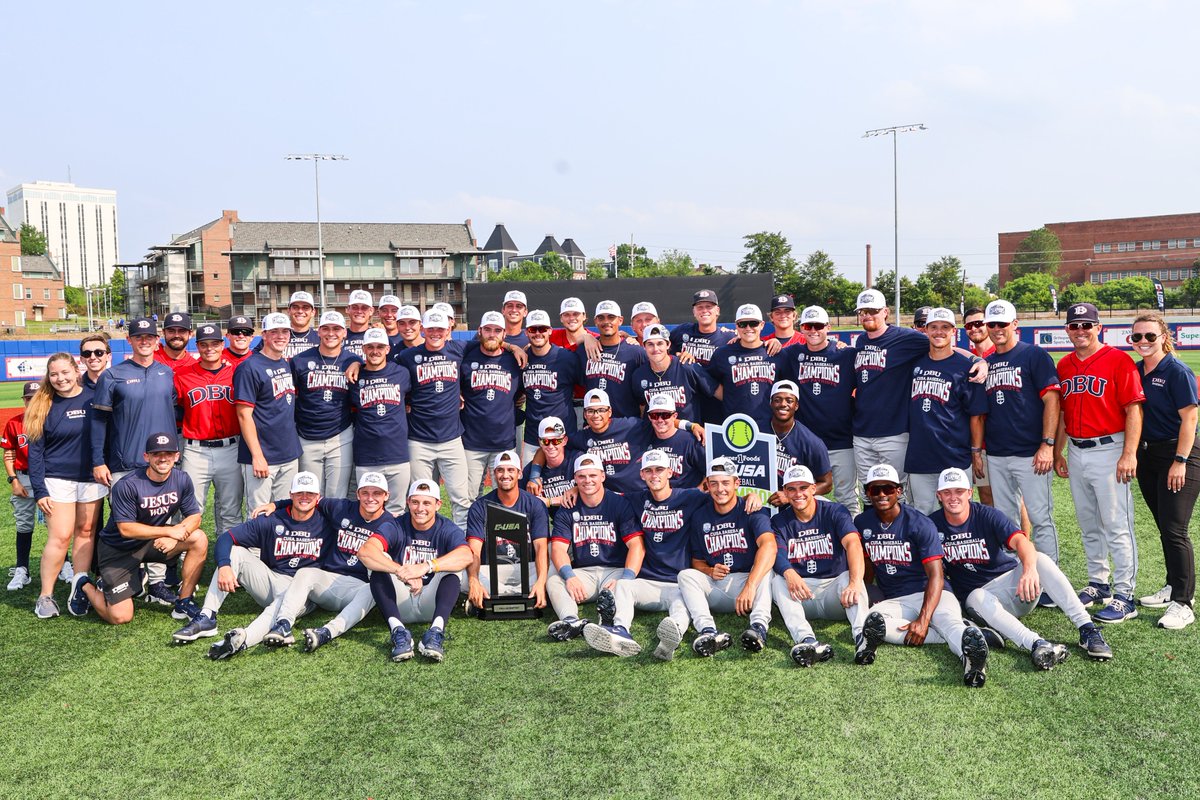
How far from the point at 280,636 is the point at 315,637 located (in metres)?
0.23

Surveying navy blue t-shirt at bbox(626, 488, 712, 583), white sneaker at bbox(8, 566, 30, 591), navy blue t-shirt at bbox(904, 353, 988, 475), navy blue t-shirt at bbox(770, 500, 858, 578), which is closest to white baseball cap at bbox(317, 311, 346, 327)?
navy blue t-shirt at bbox(626, 488, 712, 583)

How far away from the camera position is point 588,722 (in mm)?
4949

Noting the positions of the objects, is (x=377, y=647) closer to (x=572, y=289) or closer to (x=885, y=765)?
(x=885, y=765)

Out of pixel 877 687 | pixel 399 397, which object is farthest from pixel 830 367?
pixel 399 397

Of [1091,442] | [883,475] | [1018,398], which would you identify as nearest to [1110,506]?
[1091,442]

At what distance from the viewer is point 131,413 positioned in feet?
23.7

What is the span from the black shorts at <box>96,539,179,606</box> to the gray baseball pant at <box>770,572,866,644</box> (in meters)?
4.80

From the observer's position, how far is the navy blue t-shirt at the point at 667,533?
21.8ft

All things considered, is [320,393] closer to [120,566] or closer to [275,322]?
[275,322]

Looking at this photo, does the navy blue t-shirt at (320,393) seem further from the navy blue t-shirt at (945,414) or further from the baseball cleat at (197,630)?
the navy blue t-shirt at (945,414)

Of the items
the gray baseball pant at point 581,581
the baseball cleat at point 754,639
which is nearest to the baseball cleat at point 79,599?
the gray baseball pant at point 581,581

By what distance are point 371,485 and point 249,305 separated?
214 feet

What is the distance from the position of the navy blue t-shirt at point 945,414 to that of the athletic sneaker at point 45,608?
22.8ft

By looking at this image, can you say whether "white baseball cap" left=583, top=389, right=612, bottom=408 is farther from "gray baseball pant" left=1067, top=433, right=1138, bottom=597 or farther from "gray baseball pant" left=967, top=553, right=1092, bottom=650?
"gray baseball pant" left=1067, top=433, right=1138, bottom=597
